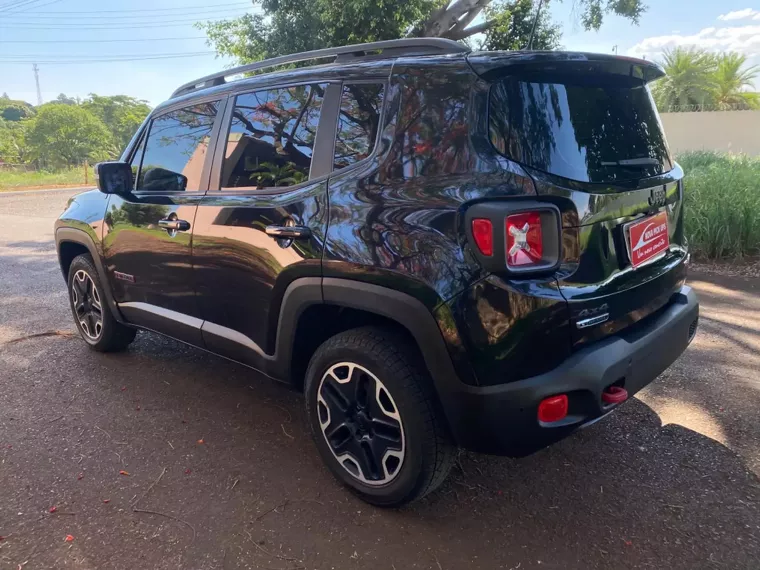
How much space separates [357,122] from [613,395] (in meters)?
1.54

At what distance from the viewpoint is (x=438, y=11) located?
40.7ft

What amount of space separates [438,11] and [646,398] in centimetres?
1116

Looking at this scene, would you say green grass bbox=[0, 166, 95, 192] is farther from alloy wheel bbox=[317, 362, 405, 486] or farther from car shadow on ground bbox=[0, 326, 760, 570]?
alloy wheel bbox=[317, 362, 405, 486]

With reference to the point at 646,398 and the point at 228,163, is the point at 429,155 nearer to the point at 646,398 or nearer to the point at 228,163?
the point at 228,163

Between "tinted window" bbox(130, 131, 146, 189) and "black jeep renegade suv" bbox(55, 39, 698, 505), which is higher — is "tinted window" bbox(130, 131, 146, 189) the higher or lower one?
the higher one

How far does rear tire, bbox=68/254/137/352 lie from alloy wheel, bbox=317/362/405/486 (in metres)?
2.30

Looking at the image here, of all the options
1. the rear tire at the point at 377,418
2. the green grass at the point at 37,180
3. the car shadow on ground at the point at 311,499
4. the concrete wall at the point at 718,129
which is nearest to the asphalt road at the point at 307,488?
the car shadow on ground at the point at 311,499

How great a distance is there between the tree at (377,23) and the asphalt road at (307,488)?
29.2 ft

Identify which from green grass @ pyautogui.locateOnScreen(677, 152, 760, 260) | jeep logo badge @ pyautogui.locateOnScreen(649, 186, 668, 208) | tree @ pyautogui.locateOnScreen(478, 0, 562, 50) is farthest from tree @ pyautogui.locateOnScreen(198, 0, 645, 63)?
jeep logo badge @ pyautogui.locateOnScreen(649, 186, 668, 208)

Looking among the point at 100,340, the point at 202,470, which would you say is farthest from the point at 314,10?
the point at 202,470

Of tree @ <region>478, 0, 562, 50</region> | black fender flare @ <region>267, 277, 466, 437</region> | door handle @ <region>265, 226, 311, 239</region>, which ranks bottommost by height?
black fender flare @ <region>267, 277, 466, 437</region>

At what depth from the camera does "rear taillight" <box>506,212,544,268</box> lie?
1976mm

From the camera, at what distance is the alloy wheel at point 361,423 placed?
7.80 feet

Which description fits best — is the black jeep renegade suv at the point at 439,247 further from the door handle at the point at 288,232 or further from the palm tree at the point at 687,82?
the palm tree at the point at 687,82
